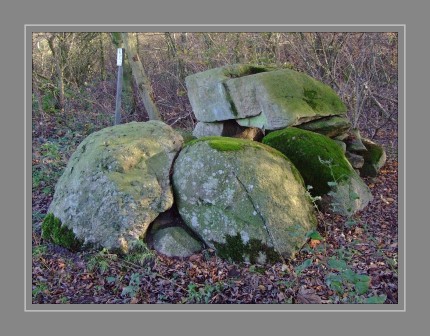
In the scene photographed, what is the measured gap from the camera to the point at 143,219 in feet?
18.8

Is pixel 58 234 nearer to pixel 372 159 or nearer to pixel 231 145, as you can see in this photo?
pixel 231 145

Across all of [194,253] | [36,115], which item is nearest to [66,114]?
[36,115]

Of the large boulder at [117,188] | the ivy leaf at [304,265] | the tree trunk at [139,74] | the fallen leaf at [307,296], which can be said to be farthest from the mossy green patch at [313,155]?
the tree trunk at [139,74]

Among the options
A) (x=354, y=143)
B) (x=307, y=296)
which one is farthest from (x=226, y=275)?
(x=354, y=143)

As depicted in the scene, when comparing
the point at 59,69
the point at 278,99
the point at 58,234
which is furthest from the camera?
the point at 59,69

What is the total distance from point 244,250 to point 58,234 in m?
2.68

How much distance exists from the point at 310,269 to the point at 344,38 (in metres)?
6.91

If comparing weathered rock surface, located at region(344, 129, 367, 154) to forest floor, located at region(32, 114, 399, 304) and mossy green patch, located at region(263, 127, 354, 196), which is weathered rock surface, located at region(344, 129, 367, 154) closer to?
mossy green patch, located at region(263, 127, 354, 196)

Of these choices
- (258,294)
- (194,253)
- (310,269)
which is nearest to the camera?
(258,294)

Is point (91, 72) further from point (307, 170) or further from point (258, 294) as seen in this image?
point (258, 294)

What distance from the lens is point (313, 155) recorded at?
22.6 ft

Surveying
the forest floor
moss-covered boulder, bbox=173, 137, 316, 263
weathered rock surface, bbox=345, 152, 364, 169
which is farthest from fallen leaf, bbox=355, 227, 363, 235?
weathered rock surface, bbox=345, 152, 364, 169

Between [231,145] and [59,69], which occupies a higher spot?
[59,69]

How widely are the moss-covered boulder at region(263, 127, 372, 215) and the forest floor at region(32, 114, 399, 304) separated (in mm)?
437
